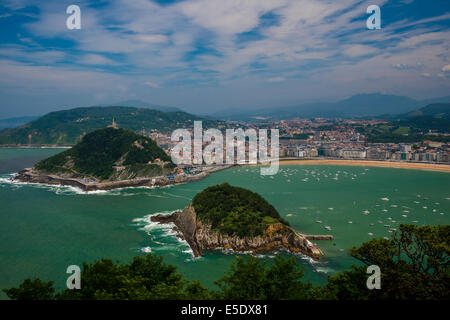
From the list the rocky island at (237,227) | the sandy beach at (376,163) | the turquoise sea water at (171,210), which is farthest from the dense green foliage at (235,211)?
the sandy beach at (376,163)

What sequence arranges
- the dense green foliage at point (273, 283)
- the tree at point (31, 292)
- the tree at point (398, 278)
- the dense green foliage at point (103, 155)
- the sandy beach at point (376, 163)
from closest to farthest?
the tree at point (398, 278), the dense green foliage at point (273, 283), the tree at point (31, 292), the dense green foliage at point (103, 155), the sandy beach at point (376, 163)

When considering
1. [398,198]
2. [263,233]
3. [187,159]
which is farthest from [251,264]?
[187,159]

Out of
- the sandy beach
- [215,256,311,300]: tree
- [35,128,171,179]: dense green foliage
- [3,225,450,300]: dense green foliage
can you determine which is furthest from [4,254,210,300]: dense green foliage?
the sandy beach

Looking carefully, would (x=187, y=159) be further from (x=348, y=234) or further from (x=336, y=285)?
(x=336, y=285)

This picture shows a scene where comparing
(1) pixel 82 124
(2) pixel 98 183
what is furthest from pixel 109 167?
(1) pixel 82 124

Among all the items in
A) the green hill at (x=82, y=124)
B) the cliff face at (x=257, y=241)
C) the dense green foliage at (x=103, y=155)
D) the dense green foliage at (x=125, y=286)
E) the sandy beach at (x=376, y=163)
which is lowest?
the cliff face at (x=257, y=241)

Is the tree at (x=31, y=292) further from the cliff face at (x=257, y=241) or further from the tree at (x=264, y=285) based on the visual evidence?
the cliff face at (x=257, y=241)

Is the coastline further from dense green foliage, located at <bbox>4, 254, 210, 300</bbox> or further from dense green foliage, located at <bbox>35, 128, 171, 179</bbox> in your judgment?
dense green foliage, located at <bbox>4, 254, 210, 300</bbox>

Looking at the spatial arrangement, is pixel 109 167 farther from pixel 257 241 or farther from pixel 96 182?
pixel 257 241
